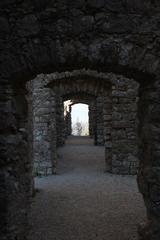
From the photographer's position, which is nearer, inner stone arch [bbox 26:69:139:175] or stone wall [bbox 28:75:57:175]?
inner stone arch [bbox 26:69:139:175]

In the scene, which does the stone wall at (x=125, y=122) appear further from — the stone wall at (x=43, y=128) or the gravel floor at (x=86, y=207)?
the stone wall at (x=43, y=128)

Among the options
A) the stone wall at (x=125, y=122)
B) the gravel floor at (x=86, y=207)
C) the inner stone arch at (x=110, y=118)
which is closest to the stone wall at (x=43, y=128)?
the inner stone arch at (x=110, y=118)

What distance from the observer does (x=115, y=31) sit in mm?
3430

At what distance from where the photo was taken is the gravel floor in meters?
4.47

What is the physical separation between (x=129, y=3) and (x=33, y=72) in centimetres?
126


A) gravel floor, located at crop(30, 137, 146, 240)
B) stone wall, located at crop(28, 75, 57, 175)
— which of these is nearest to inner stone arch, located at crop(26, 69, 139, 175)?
stone wall, located at crop(28, 75, 57, 175)

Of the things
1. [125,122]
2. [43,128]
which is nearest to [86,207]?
[125,122]

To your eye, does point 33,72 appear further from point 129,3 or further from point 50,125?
point 50,125

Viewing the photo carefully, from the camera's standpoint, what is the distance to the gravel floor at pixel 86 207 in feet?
14.7

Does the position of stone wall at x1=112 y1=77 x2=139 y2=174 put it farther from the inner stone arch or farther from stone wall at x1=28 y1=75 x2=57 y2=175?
stone wall at x1=28 y1=75 x2=57 y2=175

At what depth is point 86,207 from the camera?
5723 mm

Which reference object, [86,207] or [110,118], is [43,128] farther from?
[86,207]

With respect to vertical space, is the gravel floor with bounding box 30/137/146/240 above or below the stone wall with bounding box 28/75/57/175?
below

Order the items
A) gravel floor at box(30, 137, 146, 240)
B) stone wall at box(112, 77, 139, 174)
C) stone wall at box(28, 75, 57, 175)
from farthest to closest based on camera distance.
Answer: stone wall at box(28, 75, 57, 175), stone wall at box(112, 77, 139, 174), gravel floor at box(30, 137, 146, 240)
